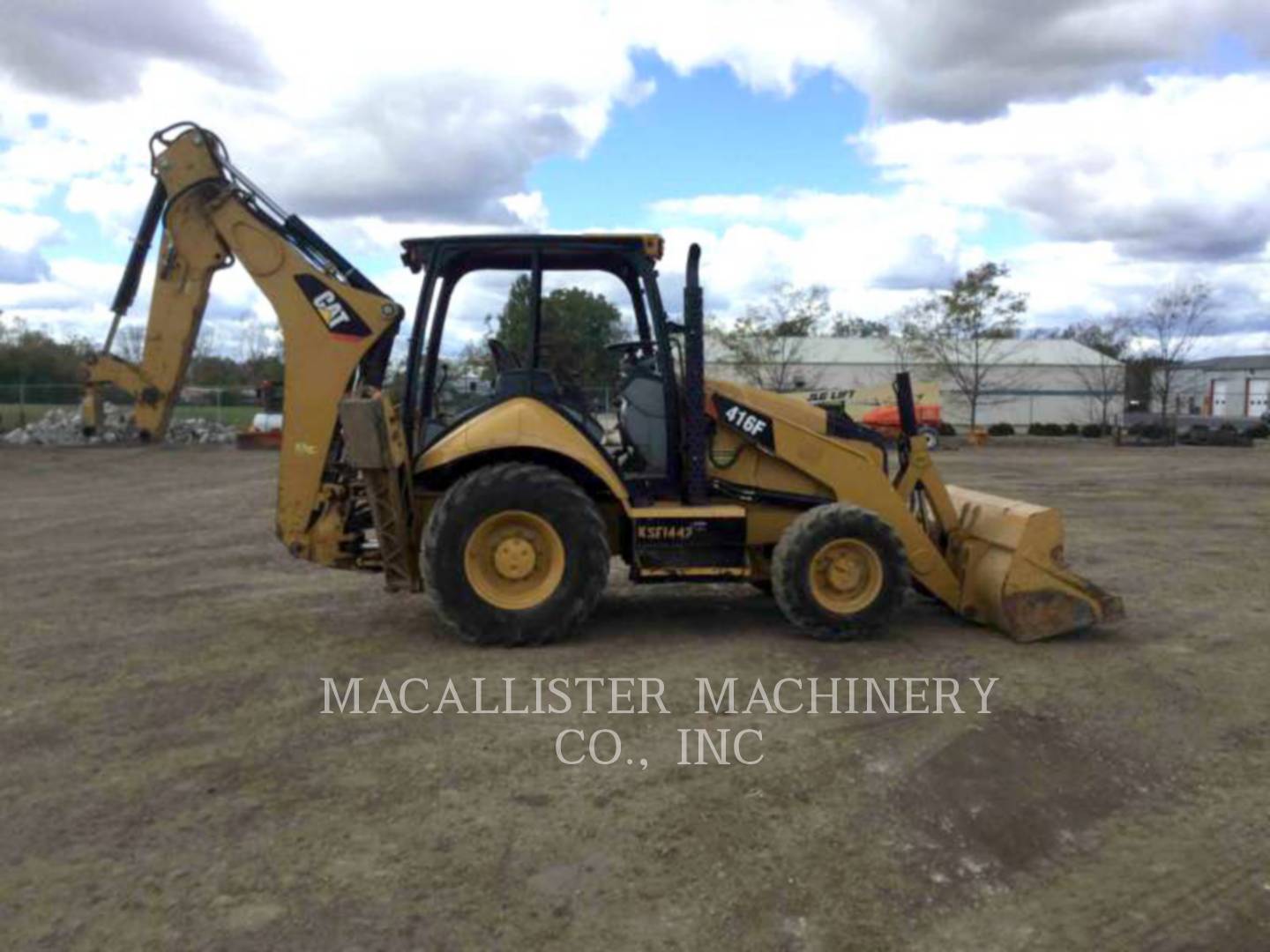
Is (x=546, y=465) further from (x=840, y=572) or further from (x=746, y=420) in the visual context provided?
(x=840, y=572)

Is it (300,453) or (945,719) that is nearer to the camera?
(945,719)

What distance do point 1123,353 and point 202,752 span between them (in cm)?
5561

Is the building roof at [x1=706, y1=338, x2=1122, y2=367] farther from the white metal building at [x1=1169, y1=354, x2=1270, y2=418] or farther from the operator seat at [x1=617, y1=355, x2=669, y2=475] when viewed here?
the operator seat at [x1=617, y1=355, x2=669, y2=475]

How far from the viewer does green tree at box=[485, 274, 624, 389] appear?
7.34 metres

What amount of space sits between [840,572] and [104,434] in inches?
1054

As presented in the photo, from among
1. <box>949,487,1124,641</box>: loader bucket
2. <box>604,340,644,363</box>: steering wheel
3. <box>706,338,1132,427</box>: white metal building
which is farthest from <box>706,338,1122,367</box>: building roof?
<box>949,487,1124,641</box>: loader bucket

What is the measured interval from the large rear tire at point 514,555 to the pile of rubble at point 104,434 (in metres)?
23.7

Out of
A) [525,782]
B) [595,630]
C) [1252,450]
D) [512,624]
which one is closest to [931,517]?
[595,630]

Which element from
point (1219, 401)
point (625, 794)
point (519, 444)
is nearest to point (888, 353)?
point (1219, 401)

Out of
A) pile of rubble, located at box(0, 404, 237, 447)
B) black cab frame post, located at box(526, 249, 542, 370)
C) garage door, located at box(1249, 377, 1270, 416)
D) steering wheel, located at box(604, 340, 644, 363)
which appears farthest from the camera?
garage door, located at box(1249, 377, 1270, 416)

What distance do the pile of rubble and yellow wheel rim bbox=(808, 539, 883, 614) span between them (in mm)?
24733

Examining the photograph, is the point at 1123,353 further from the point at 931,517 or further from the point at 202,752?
the point at 202,752

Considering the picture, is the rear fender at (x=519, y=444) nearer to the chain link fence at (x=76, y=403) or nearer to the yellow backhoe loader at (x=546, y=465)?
the yellow backhoe loader at (x=546, y=465)

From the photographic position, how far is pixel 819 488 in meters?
7.47
